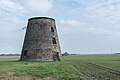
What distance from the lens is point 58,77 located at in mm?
19969

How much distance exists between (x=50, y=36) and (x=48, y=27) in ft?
5.21

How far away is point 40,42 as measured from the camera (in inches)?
1626

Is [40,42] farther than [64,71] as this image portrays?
Yes

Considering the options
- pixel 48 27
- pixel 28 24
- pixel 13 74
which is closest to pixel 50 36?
pixel 48 27

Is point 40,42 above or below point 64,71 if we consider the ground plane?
above

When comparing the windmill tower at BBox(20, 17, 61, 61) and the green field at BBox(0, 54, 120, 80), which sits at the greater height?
the windmill tower at BBox(20, 17, 61, 61)

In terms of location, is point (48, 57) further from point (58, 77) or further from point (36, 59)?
point (58, 77)

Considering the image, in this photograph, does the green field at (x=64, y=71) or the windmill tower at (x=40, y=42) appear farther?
the windmill tower at (x=40, y=42)

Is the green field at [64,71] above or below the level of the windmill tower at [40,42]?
below

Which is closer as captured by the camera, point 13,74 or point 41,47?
point 13,74

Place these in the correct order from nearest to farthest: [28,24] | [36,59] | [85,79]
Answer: [85,79] < [36,59] < [28,24]

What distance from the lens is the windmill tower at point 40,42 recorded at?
40.9 meters

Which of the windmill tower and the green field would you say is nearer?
the green field

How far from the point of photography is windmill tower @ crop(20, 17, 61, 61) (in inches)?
1610
